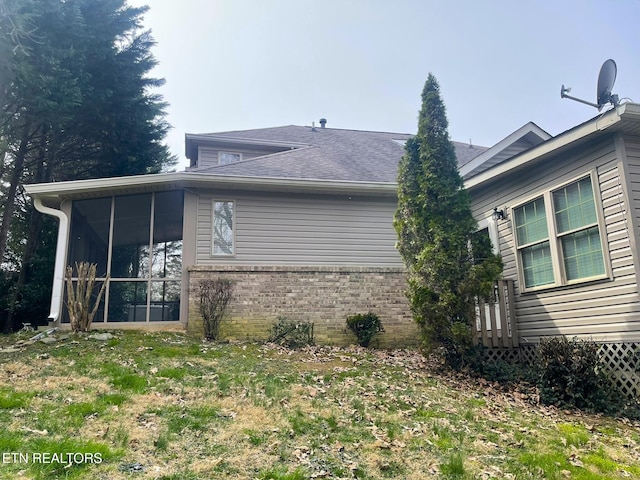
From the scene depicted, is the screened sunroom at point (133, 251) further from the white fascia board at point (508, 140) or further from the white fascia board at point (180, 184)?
the white fascia board at point (508, 140)

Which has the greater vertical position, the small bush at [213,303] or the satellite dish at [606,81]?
the satellite dish at [606,81]

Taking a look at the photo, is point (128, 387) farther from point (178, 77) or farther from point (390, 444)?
point (178, 77)

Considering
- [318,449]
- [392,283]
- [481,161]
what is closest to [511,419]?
[318,449]

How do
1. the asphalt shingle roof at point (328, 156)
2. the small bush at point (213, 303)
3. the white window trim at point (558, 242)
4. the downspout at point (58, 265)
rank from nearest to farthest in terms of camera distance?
1. the white window trim at point (558, 242)
2. the small bush at point (213, 303)
3. the downspout at point (58, 265)
4. the asphalt shingle roof at point (328, 156)

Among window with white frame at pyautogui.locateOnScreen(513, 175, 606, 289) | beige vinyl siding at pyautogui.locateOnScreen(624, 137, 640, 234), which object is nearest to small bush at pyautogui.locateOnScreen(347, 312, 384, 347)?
window with white frame at pyautogui.locateOnScreen(513, 175, 606, 289)

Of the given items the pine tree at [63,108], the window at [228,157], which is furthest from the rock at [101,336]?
the window at [228,157]

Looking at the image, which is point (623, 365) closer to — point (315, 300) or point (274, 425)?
point (274, 425)

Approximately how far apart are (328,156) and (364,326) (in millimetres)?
5406

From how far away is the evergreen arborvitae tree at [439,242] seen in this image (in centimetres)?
724

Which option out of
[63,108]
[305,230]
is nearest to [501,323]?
[305,230]

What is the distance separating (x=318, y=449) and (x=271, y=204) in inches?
293

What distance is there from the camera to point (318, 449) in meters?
4.07

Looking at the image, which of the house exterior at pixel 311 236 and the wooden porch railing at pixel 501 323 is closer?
the house exterior at pixel 311 236

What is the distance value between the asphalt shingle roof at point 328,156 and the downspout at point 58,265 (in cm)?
332
